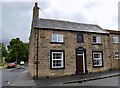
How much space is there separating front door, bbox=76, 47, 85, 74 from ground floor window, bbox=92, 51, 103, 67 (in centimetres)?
171

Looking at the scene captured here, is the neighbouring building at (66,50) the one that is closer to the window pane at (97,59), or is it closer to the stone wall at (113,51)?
the window pane at (97,59)

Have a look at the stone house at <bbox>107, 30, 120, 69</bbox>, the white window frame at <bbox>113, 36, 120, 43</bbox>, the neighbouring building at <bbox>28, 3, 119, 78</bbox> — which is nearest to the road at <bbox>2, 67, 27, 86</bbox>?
the neighbouring building at <bbox>28, 3, 119, 78</bbox>

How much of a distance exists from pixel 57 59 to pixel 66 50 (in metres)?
1.66

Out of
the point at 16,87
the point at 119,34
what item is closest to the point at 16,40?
the point at 119,34

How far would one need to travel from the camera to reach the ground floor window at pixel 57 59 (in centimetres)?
1875

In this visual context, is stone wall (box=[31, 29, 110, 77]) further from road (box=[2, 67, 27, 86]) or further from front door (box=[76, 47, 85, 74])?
road (box=[2, 67, 27, 86])

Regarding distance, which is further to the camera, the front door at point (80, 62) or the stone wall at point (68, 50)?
the front door at point (80, 62)

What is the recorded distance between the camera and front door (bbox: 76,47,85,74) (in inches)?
792

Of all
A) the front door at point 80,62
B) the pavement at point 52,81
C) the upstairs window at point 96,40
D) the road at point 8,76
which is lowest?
the road at point 8,76

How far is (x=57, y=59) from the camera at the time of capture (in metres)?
19.0

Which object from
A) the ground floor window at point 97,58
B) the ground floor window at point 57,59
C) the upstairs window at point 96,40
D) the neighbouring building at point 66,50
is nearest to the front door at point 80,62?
the neighbouring building at point 66,50

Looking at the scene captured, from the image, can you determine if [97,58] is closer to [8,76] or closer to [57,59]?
[57,59]

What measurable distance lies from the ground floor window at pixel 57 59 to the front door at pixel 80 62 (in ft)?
6.63

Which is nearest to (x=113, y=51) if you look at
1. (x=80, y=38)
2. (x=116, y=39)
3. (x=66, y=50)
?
(x=116, y=39)
